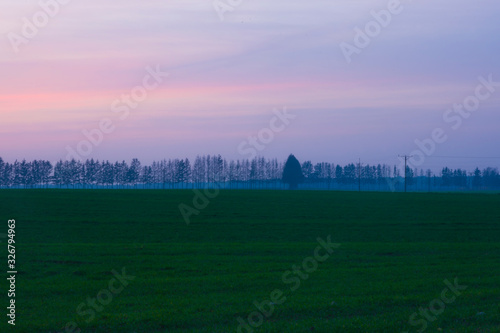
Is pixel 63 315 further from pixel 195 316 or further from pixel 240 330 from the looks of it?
pixel 240 330

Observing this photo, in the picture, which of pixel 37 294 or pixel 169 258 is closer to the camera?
pixel 37 294

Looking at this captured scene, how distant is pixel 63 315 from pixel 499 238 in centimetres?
2908

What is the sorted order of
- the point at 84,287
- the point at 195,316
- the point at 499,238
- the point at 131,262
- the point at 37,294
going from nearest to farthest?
the point at 195,316, the point at 37,294, the point at 84,287, the point at 131,262, the point at 499,238

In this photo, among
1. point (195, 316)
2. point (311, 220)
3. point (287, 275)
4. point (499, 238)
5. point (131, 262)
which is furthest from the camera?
point (311, 220)

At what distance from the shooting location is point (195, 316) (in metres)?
11.0

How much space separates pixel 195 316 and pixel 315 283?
14.9ft

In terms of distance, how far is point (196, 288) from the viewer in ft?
45.5

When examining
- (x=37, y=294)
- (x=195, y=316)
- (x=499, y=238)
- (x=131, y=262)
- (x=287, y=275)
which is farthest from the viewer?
(x=499, y=238)

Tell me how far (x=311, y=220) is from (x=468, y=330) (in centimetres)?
3461

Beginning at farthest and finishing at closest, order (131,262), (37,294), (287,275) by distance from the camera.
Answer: (131,262) < (287,275) < (37,294)

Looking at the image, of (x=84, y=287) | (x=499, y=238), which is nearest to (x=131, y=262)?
(x=84, y=287)

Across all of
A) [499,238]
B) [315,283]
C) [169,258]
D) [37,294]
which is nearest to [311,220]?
[499,238]

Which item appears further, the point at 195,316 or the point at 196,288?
the point at 196,288

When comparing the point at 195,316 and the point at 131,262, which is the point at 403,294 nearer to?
the point at 195,316
